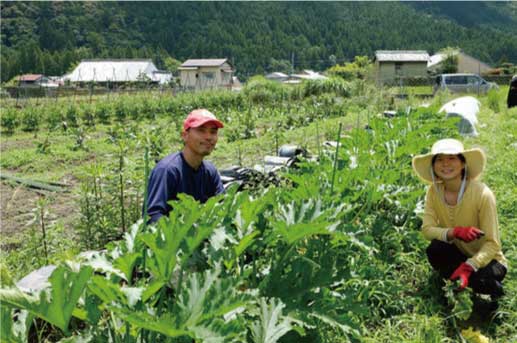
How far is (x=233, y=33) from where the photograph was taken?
115250 mm

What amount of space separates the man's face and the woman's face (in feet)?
5.05

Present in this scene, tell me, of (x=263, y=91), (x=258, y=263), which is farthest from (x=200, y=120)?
(x=263, y=91)

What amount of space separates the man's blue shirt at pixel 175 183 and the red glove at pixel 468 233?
168 cm

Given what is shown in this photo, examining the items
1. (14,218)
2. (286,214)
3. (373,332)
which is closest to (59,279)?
(286,214)

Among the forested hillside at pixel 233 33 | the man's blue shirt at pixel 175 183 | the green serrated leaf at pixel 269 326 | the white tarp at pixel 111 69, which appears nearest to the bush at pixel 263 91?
the man's blue shirt at pixel 175 183

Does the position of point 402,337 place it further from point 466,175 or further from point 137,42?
point 137,42

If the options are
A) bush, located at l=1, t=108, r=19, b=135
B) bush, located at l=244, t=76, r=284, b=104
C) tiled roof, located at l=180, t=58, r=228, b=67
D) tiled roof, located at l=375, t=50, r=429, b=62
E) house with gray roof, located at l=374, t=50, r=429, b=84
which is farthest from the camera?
tiled roof, located at l=180, t=58, r=228, b=67

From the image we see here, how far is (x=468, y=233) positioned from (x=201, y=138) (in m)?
1.81

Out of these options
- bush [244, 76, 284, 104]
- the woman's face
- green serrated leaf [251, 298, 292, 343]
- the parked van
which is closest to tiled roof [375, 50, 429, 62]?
the parked van

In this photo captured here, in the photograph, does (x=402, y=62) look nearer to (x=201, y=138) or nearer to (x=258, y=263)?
(x=201, y=138)

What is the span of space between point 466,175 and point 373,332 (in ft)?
4.16

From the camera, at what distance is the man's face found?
9.89 ft

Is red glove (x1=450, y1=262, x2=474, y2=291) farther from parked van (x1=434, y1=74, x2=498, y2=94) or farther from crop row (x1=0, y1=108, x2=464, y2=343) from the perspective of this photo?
parked van (x1=434, y1=74, x2=498, y2=94)

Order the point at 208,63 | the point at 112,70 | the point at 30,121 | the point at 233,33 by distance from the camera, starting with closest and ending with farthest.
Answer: the point at 30,121 → the point at 112,70 → the point at 208,63 → the point at 233,33
